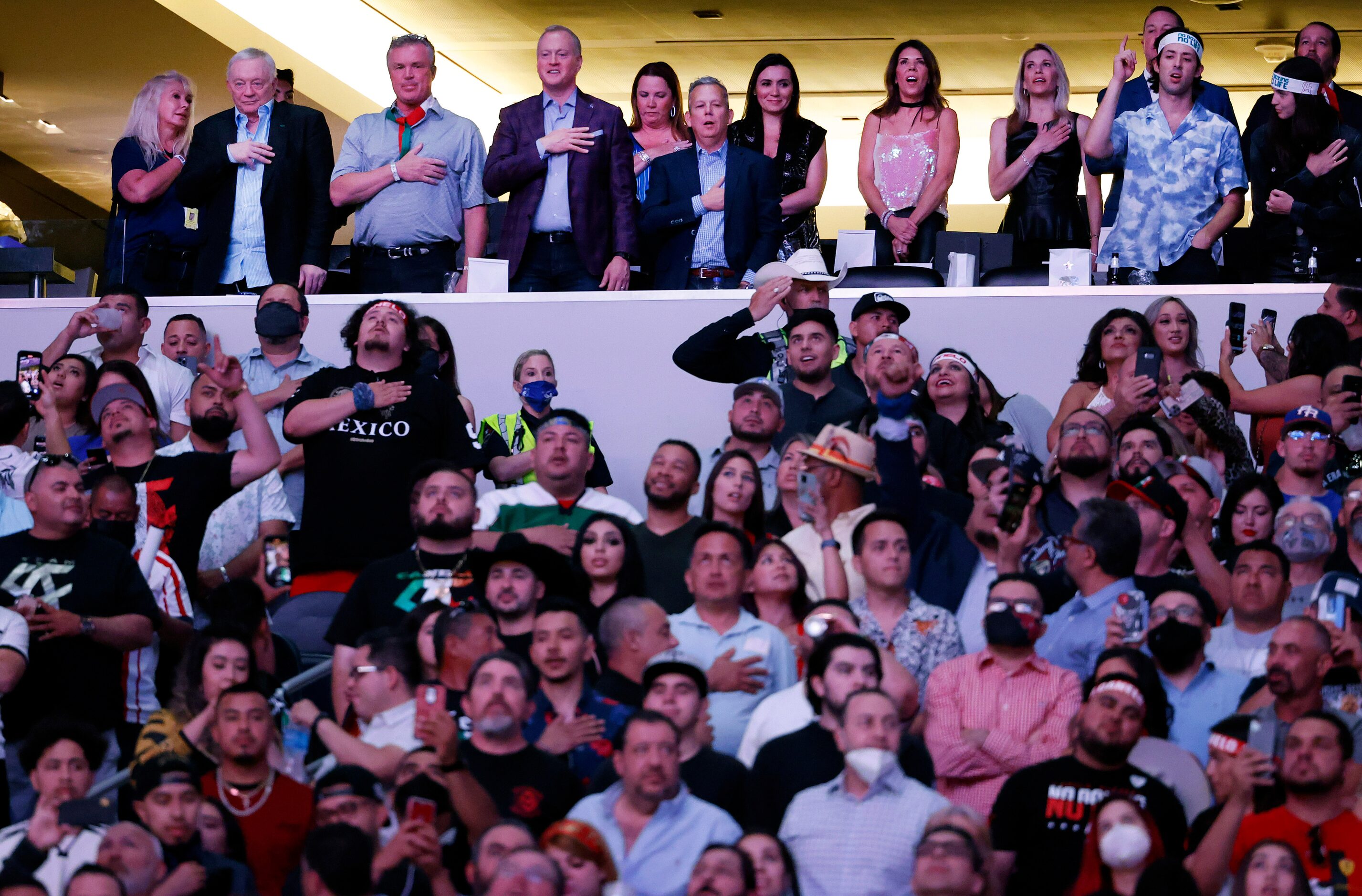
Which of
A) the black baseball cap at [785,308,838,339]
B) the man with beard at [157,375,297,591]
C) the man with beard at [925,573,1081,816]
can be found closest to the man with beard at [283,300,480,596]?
the man with beard at [157,375,297,591]

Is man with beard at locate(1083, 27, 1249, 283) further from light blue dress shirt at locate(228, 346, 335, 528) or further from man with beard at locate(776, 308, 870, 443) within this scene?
light blue dress shirt at locate(228, 346, 335, 528)

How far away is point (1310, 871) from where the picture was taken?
505 cm

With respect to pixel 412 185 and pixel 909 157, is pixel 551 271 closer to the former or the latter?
pixel 412 185

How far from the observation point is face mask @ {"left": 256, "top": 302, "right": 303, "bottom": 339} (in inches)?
316

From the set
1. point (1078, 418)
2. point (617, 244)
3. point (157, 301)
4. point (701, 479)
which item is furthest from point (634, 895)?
point (157, 301)

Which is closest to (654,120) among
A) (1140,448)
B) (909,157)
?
(909,157)

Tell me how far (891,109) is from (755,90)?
2.08 ft

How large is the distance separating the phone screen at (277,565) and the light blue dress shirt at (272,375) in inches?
28.7

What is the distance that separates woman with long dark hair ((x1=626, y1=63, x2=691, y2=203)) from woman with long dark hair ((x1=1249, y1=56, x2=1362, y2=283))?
255cm

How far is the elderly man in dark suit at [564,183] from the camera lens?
28.3ft

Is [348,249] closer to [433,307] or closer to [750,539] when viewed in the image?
[433,307]

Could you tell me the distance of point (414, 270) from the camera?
888cm

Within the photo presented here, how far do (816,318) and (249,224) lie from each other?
283cm

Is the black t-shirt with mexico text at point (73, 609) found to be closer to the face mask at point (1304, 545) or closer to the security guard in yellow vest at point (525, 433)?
the security guard in yellow vest at point (525, 433)
